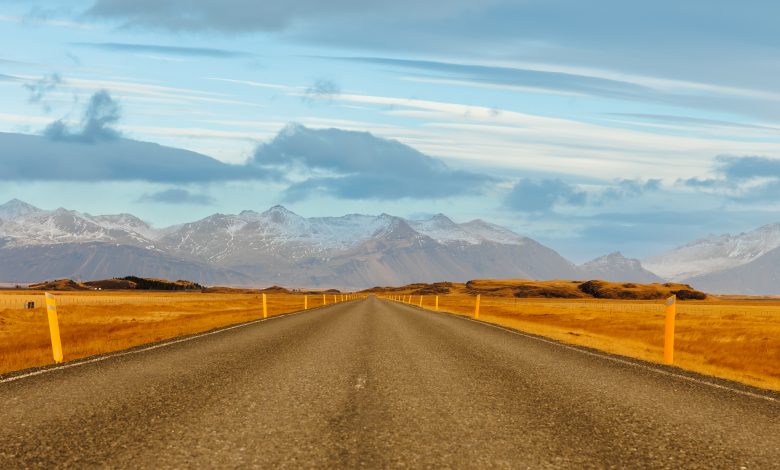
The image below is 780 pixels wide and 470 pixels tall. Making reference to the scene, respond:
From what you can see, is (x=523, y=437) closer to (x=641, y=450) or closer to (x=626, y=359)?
(x=641, y=450)

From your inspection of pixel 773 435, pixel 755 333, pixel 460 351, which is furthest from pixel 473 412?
pixel 755 333

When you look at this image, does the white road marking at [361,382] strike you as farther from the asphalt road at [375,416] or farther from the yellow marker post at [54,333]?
the yellow marker post at [54,333]

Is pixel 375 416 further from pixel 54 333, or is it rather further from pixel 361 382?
pixel 54 333

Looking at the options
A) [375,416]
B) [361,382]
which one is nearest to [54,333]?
[361,382]

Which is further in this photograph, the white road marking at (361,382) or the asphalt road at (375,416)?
the white road marking at (361,382)

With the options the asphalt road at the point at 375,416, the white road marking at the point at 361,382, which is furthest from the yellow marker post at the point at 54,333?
the white road marking at the point at 361,382

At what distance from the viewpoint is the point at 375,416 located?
25.4ft

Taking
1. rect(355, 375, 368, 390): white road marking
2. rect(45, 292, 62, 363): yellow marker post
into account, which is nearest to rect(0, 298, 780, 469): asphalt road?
rect(355, 375, 368, 390): white road marking

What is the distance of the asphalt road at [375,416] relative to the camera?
605cm

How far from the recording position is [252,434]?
679 centimetres

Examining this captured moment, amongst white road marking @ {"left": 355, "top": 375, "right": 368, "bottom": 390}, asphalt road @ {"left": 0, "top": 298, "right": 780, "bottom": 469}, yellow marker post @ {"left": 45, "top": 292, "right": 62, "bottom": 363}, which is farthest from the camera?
yellow marker post @ {"left": 45, "top": 292, "right": 62, "bottom": 363}

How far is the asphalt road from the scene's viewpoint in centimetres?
605

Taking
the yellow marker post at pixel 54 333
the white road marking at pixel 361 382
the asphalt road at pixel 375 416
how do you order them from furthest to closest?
the yellow marker post at pixel 54 333 → the white road marking at pixel 361 382 → the asphalt road at pixel 375 416

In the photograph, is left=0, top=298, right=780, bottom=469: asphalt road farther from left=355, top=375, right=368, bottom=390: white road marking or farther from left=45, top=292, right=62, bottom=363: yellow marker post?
left=45, top=292, right=62, bottom=363: yellow marker post
